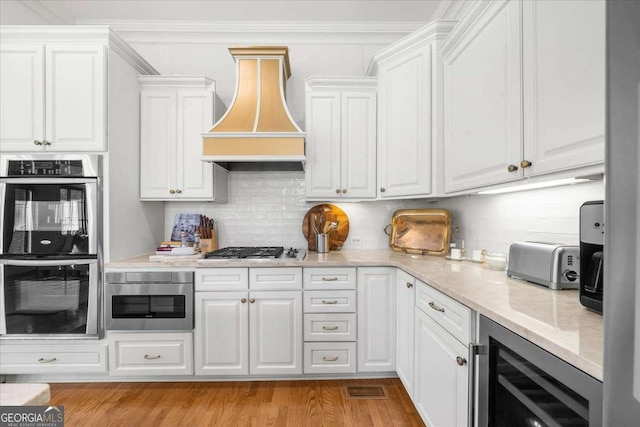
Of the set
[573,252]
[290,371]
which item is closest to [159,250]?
[290,371]

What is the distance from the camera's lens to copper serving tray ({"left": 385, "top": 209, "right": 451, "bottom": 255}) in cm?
255

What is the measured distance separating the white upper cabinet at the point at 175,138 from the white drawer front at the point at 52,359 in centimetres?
120

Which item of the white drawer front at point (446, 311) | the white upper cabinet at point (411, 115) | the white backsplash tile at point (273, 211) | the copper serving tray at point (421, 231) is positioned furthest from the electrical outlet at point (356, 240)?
the white drawer front at point (446, 311)

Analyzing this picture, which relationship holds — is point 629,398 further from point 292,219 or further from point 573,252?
point 292,219

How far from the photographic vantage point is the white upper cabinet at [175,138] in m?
2.65

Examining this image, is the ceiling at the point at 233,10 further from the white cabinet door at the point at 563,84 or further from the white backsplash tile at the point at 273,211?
the white cabinet door at the point at 563,84

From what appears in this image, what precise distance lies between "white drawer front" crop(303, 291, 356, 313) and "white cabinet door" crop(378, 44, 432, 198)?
872mm

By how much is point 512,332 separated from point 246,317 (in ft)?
5.79

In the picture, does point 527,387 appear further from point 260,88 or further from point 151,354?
point 260,88

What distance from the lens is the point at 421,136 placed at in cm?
226

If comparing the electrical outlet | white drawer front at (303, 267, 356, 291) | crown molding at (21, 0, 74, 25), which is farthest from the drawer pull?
crown molding at (21, 0, 74, 25)

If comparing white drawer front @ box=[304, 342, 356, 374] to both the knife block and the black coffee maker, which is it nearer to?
the knife block

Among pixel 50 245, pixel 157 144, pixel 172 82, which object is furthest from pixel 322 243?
pixel 50 245

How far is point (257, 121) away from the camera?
2.43 metres
